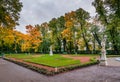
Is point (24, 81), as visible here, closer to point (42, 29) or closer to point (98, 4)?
point (98, 4)

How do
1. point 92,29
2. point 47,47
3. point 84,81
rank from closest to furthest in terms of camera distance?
point 84,81, point 92,29, point 47,47

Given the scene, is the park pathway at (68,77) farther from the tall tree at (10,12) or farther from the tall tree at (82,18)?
the tall tree at (82,18)

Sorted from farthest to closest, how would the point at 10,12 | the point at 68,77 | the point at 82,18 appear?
the point at 82,18 < the point at 10,12 < the point at 68,77

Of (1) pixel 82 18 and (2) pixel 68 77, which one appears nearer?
(2) pixel 68 77

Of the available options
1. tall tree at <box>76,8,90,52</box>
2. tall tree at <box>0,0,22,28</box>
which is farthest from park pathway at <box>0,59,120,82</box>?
tall tree at <box>76,8,90,52</box>

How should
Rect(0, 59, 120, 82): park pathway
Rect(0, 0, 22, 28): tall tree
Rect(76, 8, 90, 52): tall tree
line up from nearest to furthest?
Rect(0, 59, 120, 82): park pathway
Rect(0, 0, 22, 28): tall tree
Rect(76, 8, 90, 52): tall tree

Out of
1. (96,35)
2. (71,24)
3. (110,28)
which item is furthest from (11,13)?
(96,35)

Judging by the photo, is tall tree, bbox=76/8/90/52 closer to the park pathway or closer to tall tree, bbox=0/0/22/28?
tall tree, bbox=0/0/22/28

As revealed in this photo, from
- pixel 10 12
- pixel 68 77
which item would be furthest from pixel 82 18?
pixel 68 77

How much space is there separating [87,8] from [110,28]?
554 inches

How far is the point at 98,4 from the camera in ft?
131

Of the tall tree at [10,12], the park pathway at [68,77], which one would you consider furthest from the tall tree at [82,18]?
the park pathway at [68,77]

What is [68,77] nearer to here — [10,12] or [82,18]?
[10,12]

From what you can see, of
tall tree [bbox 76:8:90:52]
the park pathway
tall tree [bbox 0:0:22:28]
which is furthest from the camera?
tall tree [bbox 76:8:90:52]
